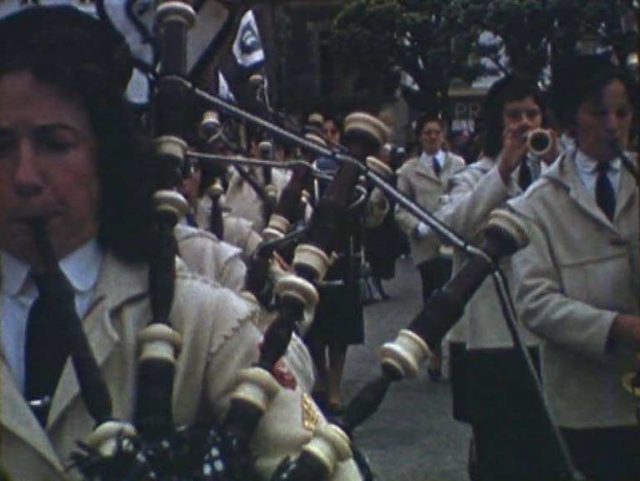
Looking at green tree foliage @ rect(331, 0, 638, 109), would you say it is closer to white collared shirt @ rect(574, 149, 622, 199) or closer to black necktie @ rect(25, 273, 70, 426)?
white collared shirt @ rect(574, 149, 622, 199)

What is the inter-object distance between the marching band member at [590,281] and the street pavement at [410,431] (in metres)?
1.65

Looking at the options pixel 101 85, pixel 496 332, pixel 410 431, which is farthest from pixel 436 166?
pixel 101 85

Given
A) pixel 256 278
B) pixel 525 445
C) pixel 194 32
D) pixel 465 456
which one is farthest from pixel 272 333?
pixel 465 456

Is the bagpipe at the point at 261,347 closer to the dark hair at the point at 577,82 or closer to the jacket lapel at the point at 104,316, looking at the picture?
the jacket lapel at the point at 104,316

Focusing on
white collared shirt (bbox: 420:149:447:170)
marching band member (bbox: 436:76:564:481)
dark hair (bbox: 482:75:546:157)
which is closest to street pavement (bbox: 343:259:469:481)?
marching band member (bbox: 436:76:564:481)

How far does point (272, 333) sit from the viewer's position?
2.45 metres

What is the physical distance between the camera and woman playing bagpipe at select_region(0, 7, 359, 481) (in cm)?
248

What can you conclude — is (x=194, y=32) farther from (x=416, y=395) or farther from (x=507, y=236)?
(x=416, y=395)

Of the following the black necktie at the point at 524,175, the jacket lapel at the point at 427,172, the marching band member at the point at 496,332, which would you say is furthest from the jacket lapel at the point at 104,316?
the jacket lapel at the point at 427,172

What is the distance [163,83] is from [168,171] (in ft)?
0.47

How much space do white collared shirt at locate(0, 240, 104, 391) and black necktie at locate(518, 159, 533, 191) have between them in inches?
163

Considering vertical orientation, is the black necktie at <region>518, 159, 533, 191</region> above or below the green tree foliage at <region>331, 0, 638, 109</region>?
below

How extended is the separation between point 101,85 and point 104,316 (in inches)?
13.4

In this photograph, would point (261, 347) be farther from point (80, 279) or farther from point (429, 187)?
point (429, 187)
